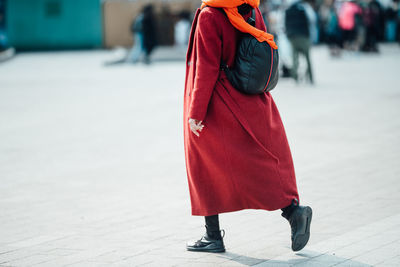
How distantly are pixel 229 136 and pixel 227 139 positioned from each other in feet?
0.07

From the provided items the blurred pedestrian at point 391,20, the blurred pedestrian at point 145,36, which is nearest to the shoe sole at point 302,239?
the blurred pedestrian at point 145,36

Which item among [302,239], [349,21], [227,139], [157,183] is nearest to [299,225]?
[302,239]

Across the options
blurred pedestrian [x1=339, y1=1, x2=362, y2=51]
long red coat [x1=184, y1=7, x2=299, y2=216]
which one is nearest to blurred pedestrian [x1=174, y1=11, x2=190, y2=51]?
blurred pedestrian [x1=339, y1=1, x2=362, y2=51]

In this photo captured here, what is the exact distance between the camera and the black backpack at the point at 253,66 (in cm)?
418

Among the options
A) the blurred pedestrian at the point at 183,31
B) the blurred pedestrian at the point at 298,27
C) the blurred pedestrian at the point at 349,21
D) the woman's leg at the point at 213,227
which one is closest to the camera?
the woman's leg at the point at 213,227

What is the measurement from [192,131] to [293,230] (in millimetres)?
862

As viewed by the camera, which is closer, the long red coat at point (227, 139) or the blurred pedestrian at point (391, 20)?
the long red coat at point (227, 139)

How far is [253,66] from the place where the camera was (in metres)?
4.18

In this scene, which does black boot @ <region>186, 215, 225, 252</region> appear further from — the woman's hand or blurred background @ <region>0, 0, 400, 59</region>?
blurred background @ <region>0, 0, 400, 59</region>

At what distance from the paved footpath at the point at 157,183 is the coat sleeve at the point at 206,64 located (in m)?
0.95

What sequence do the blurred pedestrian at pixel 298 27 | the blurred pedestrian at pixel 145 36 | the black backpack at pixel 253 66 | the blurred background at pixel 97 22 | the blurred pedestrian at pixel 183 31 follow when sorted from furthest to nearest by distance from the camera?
the blurred background at pixel 97 22 < the blurred pedestrian at pixel 183 31 < the blurred pedestrian at pixel 145 36 < the blurred pedestrian at pixel 298 27 < the black backpack at pixel 253 66

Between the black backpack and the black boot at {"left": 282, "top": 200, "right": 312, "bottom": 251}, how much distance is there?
0.77m

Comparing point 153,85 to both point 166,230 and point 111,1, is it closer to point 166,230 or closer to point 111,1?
point 166,230

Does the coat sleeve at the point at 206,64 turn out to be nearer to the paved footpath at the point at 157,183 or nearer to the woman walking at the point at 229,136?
the woman walking at the point at 229,136
